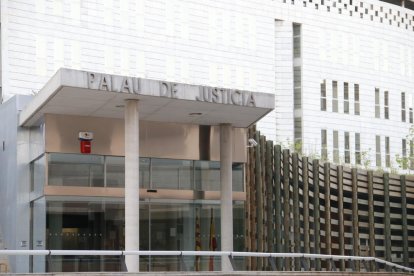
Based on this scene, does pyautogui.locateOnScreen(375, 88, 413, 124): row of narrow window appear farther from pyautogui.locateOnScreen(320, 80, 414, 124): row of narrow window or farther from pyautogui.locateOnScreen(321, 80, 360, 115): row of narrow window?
pyautogui.locateOnScreen(321, 80, 360, 115): row of narrow window

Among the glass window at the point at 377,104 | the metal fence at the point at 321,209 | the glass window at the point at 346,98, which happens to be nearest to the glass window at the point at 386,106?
the glass window at the point at 377,104

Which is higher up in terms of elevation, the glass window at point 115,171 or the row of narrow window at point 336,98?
the row of narrow window at point 336,98

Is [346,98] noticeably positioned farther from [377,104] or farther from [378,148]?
[378,148]

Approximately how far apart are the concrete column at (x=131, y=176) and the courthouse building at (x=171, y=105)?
1.6 inches

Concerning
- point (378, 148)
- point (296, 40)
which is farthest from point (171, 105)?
point (378, 148)

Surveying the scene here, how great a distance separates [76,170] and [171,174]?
3.24 meters

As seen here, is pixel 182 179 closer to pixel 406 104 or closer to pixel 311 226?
pixel 311 226

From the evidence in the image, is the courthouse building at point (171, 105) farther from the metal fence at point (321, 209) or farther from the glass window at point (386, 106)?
the metal fence at point (321, 209)

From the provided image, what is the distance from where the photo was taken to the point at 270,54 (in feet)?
244

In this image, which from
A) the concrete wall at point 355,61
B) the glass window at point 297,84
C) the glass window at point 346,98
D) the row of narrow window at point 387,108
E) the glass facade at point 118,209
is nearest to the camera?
the glass facade at point 118,209

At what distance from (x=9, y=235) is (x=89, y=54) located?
3591 cm

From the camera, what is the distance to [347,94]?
79312 mm

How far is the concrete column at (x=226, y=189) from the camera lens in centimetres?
3025

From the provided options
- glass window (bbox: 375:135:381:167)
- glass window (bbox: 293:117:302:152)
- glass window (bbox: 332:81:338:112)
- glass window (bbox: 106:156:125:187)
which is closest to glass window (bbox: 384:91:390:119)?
glass window (bbox: 375:135:381:167)
